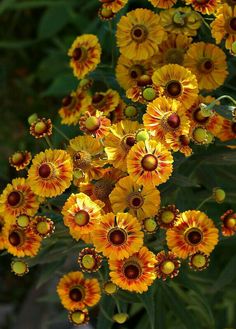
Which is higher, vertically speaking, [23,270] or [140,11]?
[140,11]

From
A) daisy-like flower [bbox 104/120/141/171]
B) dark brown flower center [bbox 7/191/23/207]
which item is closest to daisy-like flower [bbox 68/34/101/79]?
daisy-like flower [bbox 104/120/141/171]

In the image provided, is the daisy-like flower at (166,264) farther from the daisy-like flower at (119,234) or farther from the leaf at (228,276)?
the leaf at (228,276)

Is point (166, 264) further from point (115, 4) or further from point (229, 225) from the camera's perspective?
point (115, 4)

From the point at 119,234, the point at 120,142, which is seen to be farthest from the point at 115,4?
the point at 119,234

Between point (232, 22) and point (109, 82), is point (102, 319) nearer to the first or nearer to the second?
point (109, 82)

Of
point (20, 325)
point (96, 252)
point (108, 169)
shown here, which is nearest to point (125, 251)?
point (96, 252)

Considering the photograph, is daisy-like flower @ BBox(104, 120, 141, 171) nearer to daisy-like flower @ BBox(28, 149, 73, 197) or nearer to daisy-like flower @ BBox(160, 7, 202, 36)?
daisy-like flower @ BBox(28, 149, 73, 197)
